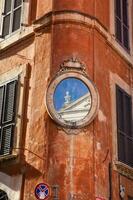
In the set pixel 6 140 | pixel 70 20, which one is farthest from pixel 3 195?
pixel 70 20

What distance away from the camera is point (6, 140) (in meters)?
11.0

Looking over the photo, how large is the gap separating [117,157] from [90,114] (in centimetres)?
157

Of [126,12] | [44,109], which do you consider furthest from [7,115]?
[126,12]

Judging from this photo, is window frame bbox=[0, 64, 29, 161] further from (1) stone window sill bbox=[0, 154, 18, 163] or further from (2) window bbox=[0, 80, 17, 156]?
(2) window bbox=[0, 80, 17, 156]

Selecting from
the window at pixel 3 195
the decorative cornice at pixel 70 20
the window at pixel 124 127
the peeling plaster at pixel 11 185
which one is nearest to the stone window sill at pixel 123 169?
the window at pixel 124 127

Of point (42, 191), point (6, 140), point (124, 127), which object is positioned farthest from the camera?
point (124, 127)

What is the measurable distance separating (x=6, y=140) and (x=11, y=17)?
3.89m

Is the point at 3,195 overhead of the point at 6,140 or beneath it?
beneath

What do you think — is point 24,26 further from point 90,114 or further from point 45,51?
point 90,114

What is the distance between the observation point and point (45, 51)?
11.0m

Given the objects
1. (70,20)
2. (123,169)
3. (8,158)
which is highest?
(70,20)

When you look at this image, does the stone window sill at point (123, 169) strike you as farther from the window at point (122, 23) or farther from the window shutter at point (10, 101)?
the window at point (122, 23)

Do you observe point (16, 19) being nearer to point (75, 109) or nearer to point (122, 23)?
point (122, 23)

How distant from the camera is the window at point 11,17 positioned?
499 inches
